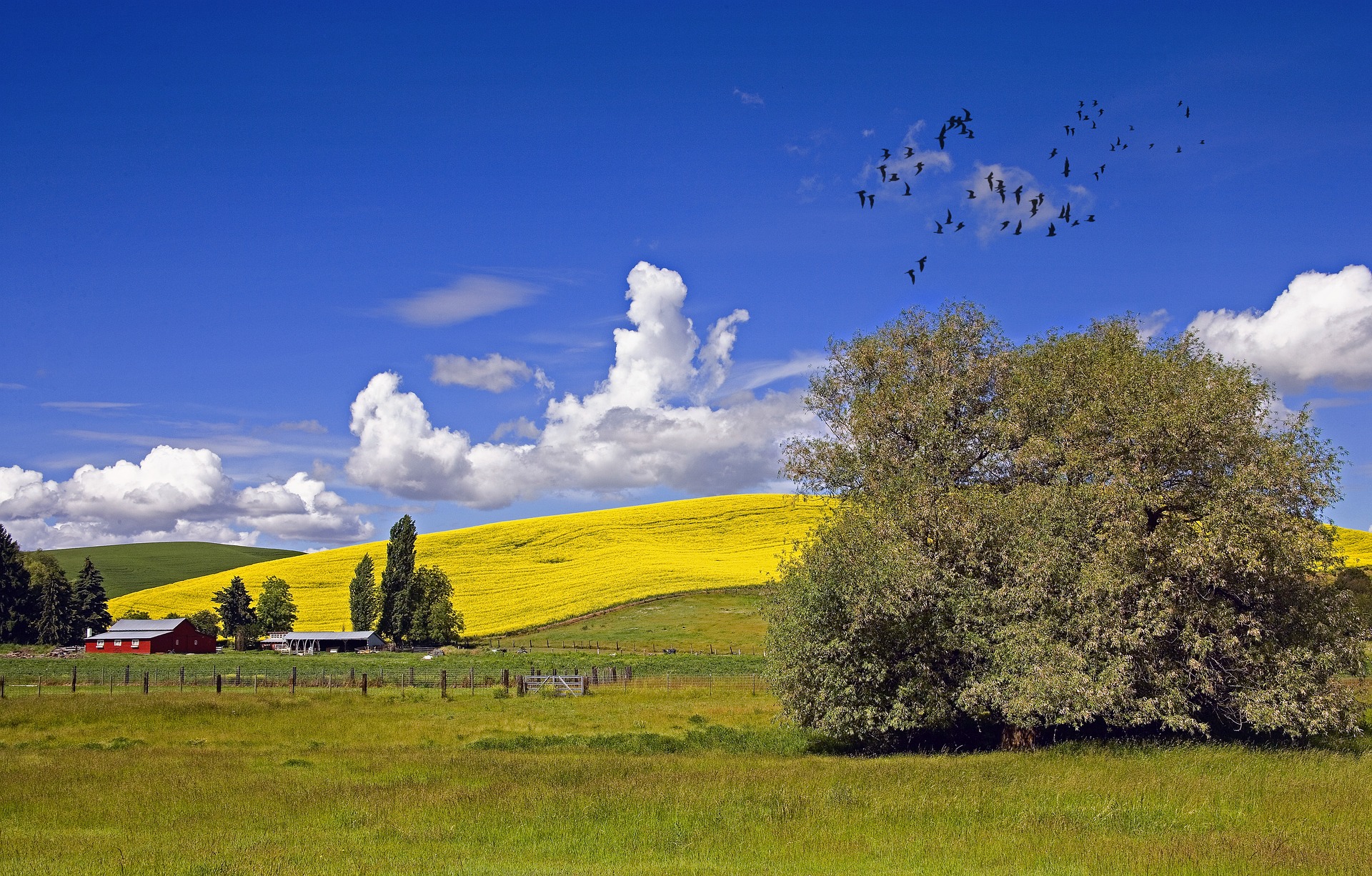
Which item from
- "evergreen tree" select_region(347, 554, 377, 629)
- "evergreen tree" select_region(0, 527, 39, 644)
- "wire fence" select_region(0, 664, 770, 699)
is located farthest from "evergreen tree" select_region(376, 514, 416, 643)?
"evergreen tree" select_region(0, 527, 39, 644)

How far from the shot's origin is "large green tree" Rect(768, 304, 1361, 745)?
27172 mm

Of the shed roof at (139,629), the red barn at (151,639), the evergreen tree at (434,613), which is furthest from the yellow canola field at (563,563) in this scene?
the shed roof at (139,629)

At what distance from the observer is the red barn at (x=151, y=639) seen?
90.8 metres

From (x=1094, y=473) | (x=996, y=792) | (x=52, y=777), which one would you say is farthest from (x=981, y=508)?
(x=52, y=777)

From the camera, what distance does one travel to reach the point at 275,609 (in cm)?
9950

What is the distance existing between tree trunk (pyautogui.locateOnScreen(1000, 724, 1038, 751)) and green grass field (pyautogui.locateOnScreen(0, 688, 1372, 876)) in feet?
6.14

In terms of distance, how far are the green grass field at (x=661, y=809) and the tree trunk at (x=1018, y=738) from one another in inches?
73.7

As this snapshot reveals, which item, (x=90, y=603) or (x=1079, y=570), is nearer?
(x=1079, y=570)

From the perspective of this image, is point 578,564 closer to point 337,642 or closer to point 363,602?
point 363,602

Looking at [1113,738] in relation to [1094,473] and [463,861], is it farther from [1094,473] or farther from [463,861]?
[463,861]

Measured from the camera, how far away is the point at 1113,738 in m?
29.8

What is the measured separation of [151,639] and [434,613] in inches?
1097

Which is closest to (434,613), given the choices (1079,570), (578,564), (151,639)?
(151,639)

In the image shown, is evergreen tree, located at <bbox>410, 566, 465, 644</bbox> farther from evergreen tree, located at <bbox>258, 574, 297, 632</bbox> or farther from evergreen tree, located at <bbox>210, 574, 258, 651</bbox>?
evergreen tree, located at <bbox>210, 574, 258, 651</bbox>
